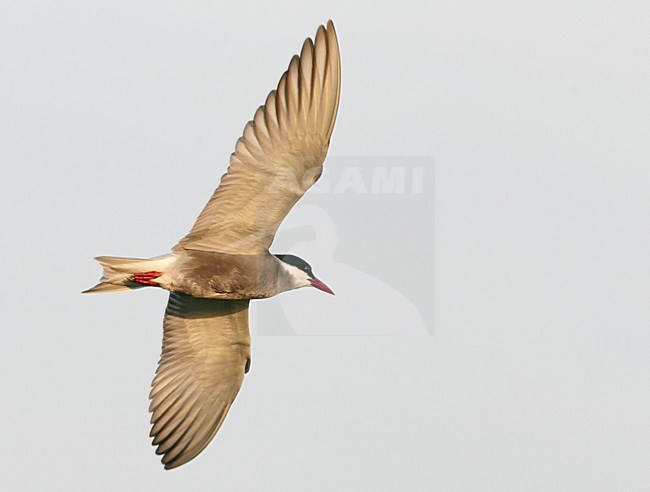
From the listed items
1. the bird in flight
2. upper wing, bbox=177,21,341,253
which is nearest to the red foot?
the bird in flight

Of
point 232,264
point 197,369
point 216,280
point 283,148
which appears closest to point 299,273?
point 232,264

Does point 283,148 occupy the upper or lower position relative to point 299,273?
upper

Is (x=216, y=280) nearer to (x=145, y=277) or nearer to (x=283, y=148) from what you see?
(x=145, y=277)

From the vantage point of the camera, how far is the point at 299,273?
12047mm

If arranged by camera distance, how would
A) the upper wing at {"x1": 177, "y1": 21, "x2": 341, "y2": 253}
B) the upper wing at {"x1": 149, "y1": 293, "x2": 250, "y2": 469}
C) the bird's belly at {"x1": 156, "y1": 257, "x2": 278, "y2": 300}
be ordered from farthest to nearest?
the upper wing at {"x1": 149, "y1": 293, "x2": 250, "y2": 469}
the bird's belly at {"x1": 156, "y1": 257, "x2": 278, "y2": 300}
the upper wing at {"x1": 177, "y1": 21, "x2": 341, "y2": 253}

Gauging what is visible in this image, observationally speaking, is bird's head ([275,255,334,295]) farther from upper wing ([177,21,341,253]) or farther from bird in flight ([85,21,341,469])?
upper wing ([177,21,341,253])

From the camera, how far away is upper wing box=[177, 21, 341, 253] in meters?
10.6

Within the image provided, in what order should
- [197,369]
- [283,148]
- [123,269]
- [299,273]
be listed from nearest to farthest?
1. [283,148]
2. [123,269]
3. [299,273]
4. [197,369]

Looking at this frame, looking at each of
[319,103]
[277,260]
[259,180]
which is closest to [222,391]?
[277,260]

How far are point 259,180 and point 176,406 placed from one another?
278cm

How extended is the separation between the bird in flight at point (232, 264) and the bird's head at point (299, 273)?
0.01 metres

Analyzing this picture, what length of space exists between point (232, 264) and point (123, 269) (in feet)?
3.51

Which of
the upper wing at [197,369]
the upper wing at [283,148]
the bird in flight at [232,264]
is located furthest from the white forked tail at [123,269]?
the upper wing at [197,369]

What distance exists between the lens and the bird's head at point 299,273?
11977mm
